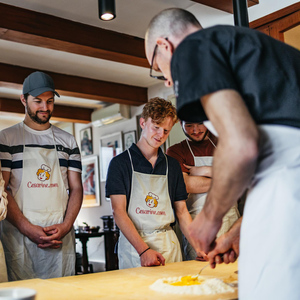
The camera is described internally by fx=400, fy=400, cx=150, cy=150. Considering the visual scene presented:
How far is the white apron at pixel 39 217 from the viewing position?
7.98 ft

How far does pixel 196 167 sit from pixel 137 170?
0.62 metres

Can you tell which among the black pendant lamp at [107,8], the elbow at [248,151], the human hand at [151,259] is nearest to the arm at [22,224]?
the human hand at [151,259]

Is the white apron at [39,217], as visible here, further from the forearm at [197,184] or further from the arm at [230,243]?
the arm at [230,243]

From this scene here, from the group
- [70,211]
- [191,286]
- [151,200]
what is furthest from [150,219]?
[191,286]

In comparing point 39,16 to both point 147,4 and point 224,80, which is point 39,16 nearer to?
point 147,4

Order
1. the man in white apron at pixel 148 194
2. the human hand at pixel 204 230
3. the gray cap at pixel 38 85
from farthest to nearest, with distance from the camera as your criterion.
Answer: the gray cap at pixel 38 85 < the man in white apron at pixel 148 194 < the human hand at pixel 204 230

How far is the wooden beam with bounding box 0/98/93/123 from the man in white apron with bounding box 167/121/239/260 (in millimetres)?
4424

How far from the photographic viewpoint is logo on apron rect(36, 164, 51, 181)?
2.58m

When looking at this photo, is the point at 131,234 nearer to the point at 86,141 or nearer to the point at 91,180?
the point at 91,180

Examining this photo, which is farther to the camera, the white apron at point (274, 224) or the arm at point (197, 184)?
the arm at point (197, 184)

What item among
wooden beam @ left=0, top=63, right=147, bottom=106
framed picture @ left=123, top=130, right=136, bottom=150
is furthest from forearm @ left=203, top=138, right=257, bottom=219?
framed picture @ left=123, top=130, right=136, bottom=150

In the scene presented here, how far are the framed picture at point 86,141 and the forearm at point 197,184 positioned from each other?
5.21 m

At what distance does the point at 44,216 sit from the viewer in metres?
2.52

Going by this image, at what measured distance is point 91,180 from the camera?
25.6 feet
